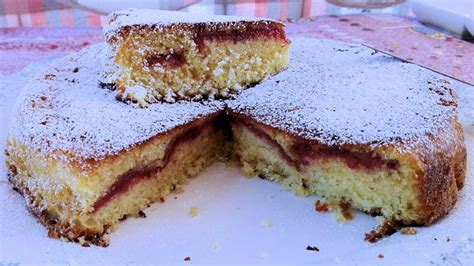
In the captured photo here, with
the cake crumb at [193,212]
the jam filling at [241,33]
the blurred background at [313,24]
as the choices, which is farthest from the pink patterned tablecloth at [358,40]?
the cake crumb at [193,212]

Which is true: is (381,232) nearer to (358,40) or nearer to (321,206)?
(321,206)

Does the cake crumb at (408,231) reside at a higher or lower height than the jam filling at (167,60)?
lower

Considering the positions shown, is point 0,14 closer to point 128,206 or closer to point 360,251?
point 128,206

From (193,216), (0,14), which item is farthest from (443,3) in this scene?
(0,14)

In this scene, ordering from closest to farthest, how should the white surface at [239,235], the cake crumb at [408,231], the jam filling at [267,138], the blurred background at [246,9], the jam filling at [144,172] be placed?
the white surface at [239,235] → the cake crumb at [408,231] → the jam filling at [144,172] → the jam filling at [267,138] → the blurred background at [246,9]

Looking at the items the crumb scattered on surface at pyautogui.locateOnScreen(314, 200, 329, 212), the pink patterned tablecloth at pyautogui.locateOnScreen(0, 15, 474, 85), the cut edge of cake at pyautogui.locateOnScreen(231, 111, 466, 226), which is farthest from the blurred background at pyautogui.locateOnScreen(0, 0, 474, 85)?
the crumb scattered on surface at pyautogui.locateOnScreen(314, 200, 329, 212)

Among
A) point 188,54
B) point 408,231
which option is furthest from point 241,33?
point 408,231

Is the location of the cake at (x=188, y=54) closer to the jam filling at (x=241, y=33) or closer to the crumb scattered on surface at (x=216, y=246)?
the jam filling at (x=241, y=33)
